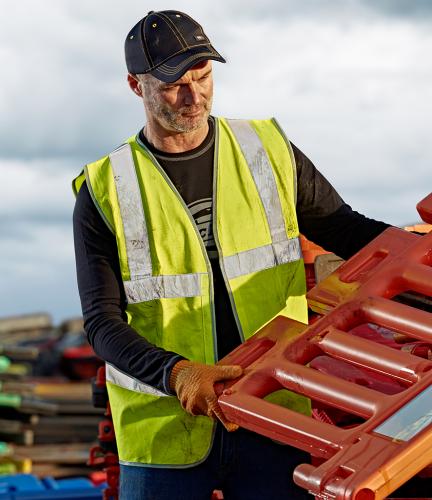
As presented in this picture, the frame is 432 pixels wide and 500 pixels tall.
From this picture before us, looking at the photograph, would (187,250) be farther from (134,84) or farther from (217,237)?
(134,84)

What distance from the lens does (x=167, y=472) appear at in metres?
4.25

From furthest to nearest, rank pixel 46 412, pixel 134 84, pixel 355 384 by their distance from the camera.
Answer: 1. pixel 46 412
2. pixel 134 84
3. pixel 355 384

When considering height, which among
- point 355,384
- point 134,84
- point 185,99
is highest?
point 134,84

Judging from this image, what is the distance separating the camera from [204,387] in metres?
3.75

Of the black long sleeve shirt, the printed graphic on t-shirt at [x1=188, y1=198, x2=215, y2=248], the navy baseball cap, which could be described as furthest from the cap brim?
the printed graphic on t-shirt at [x1=188, y1=198, x2=215, y2=248]

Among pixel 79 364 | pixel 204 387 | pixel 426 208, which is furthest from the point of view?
pixel 79 364

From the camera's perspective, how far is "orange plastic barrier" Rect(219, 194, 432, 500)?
3117 mm

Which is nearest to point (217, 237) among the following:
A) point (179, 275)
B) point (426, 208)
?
point (179, 275)

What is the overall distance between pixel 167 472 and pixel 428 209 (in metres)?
1.25

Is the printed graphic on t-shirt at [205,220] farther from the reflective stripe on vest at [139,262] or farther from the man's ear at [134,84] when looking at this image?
the man's ear at [134,84]

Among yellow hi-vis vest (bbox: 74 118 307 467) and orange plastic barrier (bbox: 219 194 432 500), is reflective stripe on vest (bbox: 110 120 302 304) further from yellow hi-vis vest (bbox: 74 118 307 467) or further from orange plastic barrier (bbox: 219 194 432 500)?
orange plastic barrier (bbox: 219 194 432 500)

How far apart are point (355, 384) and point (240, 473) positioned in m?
0.79

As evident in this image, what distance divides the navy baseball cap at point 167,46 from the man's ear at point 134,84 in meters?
0.03

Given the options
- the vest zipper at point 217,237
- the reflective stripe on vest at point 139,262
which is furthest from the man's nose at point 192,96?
the reflective stripe on vest at point 139,262
